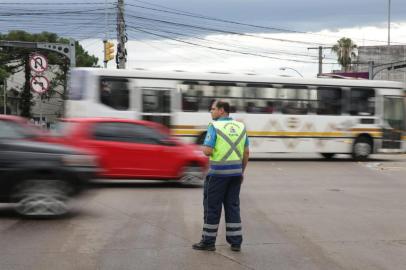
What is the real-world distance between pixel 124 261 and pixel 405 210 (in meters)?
6.04

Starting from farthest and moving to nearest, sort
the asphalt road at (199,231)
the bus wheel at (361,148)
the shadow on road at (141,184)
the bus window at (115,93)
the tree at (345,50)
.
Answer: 1. the tree at (345,50)
2. the bus wheel at (361,148)
3. the bus window at (115,93)
4. the shadow on road at (141,184)
5. the asphalt road at (199,231)

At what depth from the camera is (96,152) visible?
42.0 feet

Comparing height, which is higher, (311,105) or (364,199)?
(311,105)

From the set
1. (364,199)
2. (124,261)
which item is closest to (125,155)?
(364,199)

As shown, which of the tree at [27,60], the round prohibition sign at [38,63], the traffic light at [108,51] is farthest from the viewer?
the tree at [27,60]

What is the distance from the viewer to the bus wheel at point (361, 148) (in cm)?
2194

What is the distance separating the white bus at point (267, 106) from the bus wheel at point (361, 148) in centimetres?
4

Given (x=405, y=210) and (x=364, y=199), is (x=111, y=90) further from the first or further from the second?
(x=405, y=210)

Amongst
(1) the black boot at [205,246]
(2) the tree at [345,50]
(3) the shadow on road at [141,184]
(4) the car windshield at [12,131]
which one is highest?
(2) the tree at [345,50]

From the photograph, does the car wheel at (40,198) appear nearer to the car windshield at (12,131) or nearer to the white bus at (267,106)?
the car windshield at (12,131)

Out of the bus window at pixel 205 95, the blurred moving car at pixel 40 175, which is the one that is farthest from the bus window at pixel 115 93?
the blurred moving car at pixel 40 175

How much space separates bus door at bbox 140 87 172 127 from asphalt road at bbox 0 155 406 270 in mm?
6262

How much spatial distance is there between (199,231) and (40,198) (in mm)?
2446

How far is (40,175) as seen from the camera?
345 inches
